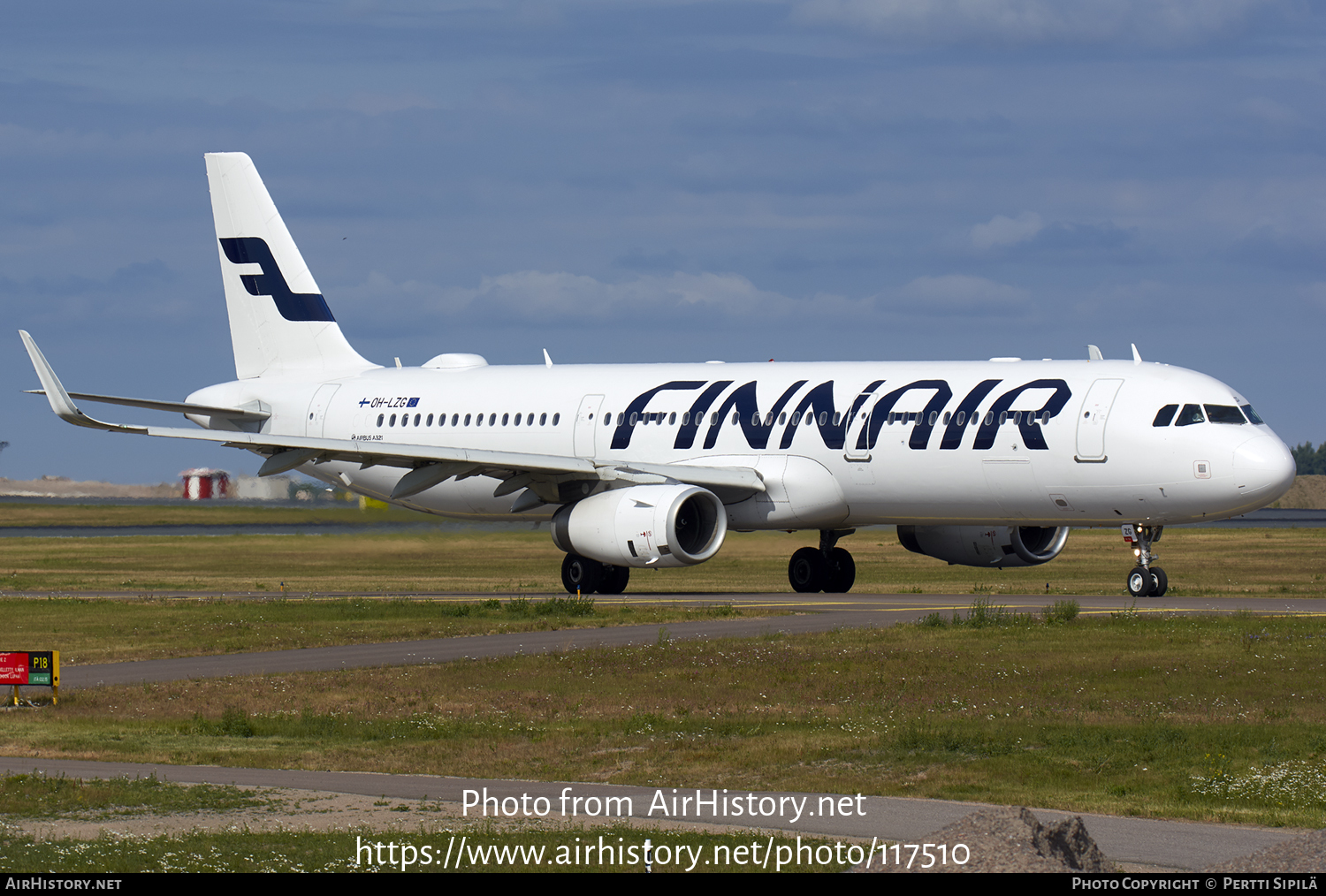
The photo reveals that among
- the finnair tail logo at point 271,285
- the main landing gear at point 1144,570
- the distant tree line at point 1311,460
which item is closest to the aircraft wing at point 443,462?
the main landing gear at point 1144,570

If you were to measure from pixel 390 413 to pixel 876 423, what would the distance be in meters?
14.2

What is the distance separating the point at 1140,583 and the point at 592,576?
38.3 feet

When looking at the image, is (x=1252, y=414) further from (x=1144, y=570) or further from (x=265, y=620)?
(x=265, y=620)

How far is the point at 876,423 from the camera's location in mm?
34750

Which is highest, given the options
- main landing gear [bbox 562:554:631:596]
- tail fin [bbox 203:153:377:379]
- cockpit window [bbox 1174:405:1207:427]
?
tail fin [bbox 203:153:377:379]

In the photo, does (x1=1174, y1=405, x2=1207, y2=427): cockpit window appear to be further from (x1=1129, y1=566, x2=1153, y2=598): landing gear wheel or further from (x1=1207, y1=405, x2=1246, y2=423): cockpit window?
(x1=1129, y1=566, x2=1153, y2=598): landing gear wheel

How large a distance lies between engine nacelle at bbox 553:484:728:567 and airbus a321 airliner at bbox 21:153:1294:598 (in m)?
0.05

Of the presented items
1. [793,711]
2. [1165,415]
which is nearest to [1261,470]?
[1165,415]

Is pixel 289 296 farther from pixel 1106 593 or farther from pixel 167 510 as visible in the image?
pixel 167 510

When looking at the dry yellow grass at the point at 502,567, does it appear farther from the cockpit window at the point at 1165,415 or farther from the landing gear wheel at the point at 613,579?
the cockpit window at the point at 1165,415

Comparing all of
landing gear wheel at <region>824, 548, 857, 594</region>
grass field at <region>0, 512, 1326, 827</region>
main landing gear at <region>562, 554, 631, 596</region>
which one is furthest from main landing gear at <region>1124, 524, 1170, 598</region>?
main landing gear at <region>562, 554, 631, 596</region>

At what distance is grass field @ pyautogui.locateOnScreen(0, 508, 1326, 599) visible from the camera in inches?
1638
